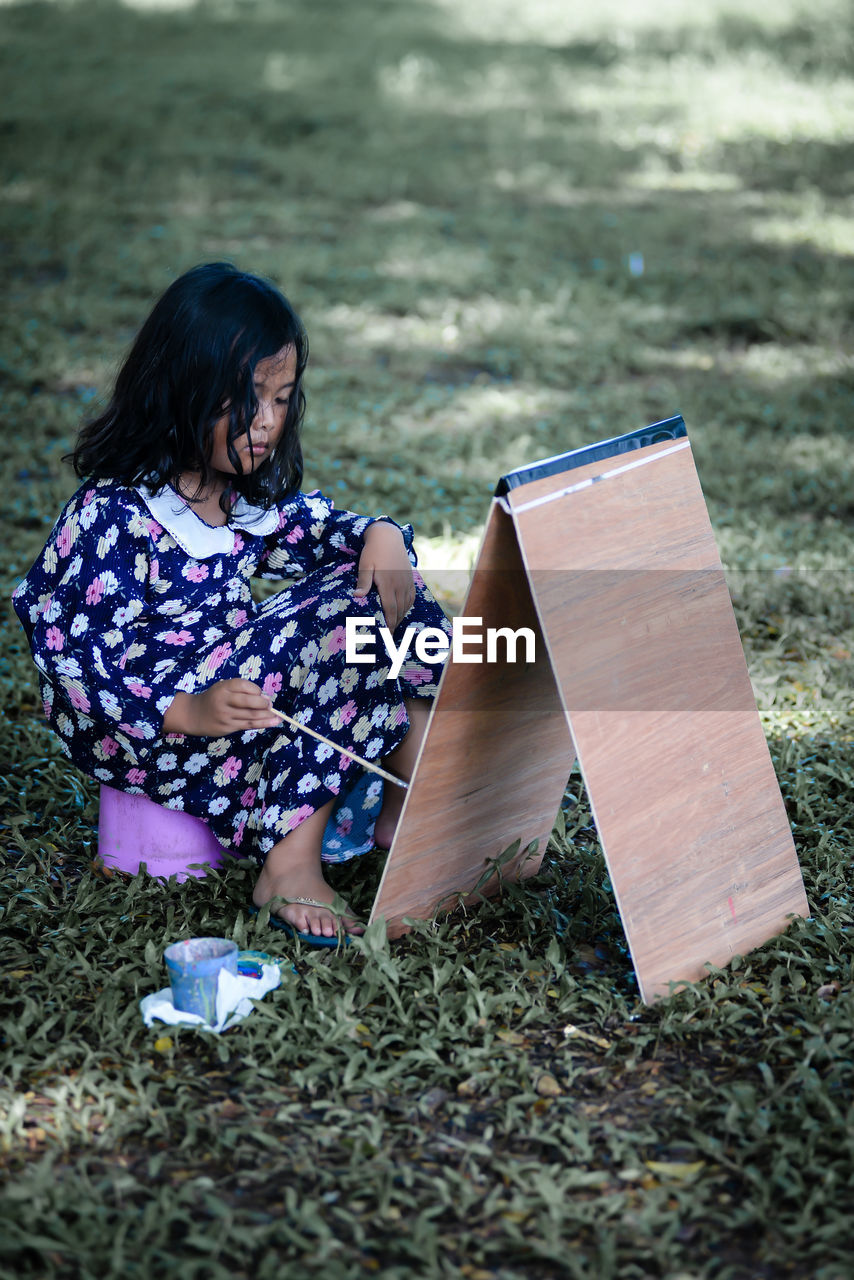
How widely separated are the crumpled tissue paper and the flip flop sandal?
0.18 m

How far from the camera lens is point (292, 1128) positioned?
81.0 inches

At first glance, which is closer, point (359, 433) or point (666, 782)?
point (666, 782)

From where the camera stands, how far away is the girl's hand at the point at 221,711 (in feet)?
7.61

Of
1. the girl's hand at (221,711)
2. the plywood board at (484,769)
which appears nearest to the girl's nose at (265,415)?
the girl's hand at (221,711)

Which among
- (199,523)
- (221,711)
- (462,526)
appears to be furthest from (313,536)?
(462,526)

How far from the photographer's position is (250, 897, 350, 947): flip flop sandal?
8.27ft

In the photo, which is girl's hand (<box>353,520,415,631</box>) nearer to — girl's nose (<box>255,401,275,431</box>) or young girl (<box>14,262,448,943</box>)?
young girl (<box>14,262,448,943</box>)

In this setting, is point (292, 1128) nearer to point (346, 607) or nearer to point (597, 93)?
point (346, 607)

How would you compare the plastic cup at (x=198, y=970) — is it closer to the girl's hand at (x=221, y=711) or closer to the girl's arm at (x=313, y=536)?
the girl's hand at (x=221, y=711)

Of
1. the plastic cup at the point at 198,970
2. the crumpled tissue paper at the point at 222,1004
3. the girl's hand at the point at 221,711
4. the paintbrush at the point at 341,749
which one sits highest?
the girl's hand at the point at 221,711

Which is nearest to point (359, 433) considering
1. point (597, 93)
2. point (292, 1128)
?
point (292, 1128)

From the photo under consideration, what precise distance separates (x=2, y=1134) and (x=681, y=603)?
1458 mm

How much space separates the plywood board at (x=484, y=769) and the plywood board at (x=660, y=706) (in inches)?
5.1

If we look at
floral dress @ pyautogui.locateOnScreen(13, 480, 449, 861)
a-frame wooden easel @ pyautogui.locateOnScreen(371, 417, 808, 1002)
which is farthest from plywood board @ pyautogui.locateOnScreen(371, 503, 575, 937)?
floral dress @ pyautogui.locateOnScreen(13, 480, 449, 861)
